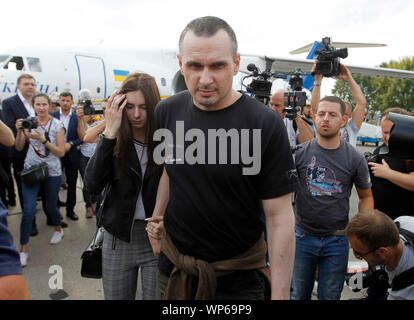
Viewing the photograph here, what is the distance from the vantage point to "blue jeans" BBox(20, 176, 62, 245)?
11.3 feet

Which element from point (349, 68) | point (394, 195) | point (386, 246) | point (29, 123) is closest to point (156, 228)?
point (386, 246)

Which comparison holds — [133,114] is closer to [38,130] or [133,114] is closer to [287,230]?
[287,230]

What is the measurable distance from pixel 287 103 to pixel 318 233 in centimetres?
129

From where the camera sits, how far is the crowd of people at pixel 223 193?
1288mm

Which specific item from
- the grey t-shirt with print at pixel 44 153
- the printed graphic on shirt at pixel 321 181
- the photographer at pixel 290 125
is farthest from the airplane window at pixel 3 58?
the printed graphic on shirt at pixel 321 181

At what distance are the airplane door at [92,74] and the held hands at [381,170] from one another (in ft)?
27.4

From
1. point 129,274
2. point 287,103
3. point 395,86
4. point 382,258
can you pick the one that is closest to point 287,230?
point 382,258

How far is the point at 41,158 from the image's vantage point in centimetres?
377

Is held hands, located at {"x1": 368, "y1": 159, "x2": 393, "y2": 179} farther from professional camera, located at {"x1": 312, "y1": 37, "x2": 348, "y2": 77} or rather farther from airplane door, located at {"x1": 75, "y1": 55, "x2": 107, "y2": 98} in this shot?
airplane door, located at {"x1": 75, "y1": 55, "x2": 107, "y2": 98}

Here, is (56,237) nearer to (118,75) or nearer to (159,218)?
(159,218)

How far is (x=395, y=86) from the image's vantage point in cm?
3719

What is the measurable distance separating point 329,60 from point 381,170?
1.25 m

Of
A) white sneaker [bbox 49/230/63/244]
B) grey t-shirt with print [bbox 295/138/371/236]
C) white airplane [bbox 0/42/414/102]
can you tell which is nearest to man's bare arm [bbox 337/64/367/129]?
grey t-shirt with print [bbox 295/138/371/236]

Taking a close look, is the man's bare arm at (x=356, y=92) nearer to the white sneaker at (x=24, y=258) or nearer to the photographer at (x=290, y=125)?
the photographer at (x=290, y=125)
